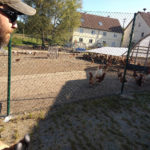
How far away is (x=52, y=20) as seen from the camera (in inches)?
1003

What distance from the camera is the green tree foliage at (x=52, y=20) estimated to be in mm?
23484

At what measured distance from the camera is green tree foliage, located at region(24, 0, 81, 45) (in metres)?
23.5

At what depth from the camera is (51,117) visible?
3621 mm

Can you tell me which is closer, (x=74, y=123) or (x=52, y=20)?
(x=74, y=123)

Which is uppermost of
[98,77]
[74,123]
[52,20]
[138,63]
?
[52,20]

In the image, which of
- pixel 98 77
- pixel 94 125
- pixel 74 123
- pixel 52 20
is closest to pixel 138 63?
pixel 98 77

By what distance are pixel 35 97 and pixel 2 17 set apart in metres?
4.11

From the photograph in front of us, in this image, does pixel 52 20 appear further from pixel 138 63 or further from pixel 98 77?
pixel 98 77

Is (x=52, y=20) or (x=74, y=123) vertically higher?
(x=52, y=20)

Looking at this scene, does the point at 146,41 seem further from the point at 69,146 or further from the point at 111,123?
the point at 69,146

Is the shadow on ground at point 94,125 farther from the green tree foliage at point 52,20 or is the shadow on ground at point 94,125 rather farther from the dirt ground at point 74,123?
the green tree foliage at point 52,20

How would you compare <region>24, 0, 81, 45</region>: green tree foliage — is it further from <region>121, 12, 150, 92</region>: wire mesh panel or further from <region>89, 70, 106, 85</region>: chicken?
<region>89, 70, 106, 85</region>: chicken

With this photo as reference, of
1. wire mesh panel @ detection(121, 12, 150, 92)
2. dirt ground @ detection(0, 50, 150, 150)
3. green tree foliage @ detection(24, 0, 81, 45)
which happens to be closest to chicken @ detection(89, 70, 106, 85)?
wire mesh panel @ detection(121, 12, 150, 92)

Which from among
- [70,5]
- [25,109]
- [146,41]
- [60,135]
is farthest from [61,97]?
[70,5]
